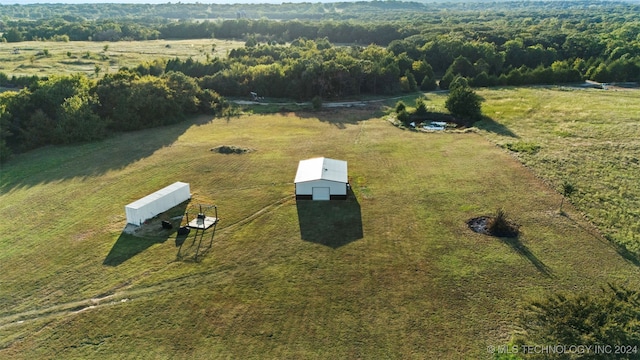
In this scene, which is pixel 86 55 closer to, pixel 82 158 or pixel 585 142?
pixel 82 158

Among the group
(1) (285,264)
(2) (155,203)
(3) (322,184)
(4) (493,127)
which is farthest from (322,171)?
(4) (493,127)

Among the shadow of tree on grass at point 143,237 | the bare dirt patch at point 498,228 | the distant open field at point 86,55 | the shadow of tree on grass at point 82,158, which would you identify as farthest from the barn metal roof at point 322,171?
the distant open field at point 86,55

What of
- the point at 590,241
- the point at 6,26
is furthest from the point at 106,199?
the point at 6,26

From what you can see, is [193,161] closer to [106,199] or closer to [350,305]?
[106,199]

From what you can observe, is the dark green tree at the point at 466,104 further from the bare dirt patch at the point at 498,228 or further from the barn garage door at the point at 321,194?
the barn garage door at the point at 321,194

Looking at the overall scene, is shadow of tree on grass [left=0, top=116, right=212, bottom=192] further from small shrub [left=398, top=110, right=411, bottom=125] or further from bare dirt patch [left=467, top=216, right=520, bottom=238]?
bare dirt patch [left=467, top=216, right=520, bottom=238]
